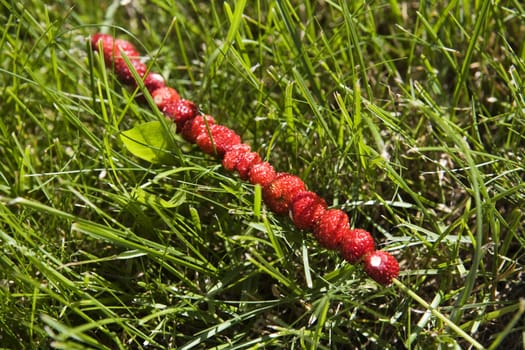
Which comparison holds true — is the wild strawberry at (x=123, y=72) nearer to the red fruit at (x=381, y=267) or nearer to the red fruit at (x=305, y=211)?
the red fruit at (x=305, y=211)

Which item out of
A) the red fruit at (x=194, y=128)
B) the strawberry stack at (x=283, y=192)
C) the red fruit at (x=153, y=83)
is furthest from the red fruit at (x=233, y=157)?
the red fruit at (x=153, y=83)

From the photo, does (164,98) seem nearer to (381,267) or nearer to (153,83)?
(153,83)

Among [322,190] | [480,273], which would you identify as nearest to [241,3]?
[322,190]

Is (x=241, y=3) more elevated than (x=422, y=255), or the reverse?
(x=241, y=3)

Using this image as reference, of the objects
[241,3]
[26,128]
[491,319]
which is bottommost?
[491,319]

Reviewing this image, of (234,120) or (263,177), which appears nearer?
(263,177)

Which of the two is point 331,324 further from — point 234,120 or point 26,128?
point 26,128


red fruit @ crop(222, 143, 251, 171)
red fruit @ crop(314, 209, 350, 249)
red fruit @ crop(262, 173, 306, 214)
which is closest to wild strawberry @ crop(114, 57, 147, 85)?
red fruit @ crop(222, 143, 251, 171)

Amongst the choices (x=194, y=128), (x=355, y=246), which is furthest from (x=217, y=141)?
(x=355, y=246)
